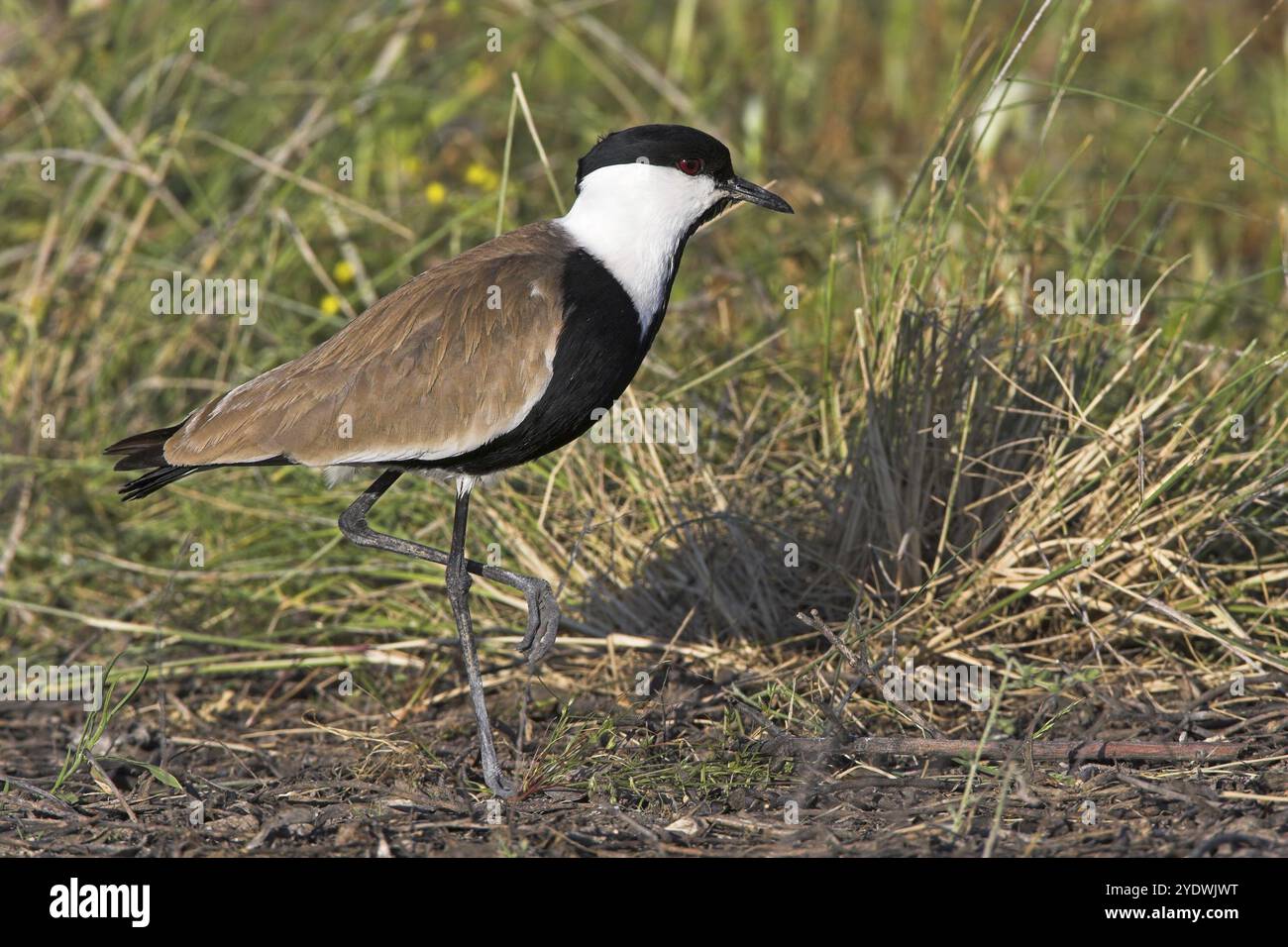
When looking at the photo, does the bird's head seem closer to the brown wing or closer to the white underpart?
the white underpart

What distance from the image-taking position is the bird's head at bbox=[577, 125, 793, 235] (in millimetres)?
4094

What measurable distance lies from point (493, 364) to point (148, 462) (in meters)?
1.04

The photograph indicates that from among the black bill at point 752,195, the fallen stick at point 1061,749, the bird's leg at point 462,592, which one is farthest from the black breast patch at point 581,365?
the fallen stick at point 1061,749

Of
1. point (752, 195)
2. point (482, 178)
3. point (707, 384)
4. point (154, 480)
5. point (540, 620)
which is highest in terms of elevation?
point (482, 178)

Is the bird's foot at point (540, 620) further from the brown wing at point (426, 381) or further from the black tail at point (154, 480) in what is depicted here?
the black tail at point (154, 480)

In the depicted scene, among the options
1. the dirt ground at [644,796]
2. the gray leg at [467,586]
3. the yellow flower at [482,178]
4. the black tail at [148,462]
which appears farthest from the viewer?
the yellow flower at [482,178]

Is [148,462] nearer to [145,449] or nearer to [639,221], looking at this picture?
[145,449]

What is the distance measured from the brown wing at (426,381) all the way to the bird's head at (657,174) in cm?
20

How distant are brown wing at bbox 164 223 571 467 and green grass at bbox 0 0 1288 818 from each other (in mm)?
751

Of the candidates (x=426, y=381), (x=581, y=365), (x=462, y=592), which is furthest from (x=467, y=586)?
(x=581, y=365)

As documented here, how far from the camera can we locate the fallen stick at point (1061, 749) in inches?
145

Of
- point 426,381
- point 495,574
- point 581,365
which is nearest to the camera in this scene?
point 581,365

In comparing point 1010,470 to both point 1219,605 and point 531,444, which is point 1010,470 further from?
point 531,444

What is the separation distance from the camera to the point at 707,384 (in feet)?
16.9
